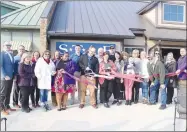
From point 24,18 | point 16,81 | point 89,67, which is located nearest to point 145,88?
point 89,67

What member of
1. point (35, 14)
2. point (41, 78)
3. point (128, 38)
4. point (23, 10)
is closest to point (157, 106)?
point (41, 78)

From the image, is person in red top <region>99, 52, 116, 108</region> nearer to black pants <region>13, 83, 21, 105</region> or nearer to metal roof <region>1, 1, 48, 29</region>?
black pants <region>13, 83, 21, 105</region>

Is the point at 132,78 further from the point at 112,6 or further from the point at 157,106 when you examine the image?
the point at 112,6

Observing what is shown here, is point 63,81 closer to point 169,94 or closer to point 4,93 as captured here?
point 4,93

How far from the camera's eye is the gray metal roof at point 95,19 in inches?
468

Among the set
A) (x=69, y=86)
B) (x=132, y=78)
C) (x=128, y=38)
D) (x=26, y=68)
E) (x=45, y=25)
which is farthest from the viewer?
(x=128, y=38)

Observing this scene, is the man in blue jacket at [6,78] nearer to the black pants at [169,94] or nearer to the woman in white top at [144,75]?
the woman in white top at [144,75]

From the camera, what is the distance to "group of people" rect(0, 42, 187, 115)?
5898 millimetres

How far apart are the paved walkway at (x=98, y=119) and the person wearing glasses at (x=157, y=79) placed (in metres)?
0.29

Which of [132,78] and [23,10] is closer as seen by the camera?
[132,78]

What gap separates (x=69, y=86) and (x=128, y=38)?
248 inches

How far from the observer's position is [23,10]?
44.0ft

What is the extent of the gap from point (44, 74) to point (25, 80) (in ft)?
1.53

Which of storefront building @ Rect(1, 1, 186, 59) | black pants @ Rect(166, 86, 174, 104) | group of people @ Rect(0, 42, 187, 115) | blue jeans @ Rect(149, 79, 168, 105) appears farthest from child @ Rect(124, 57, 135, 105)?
storefront building @ Rect(1, 1, 186, 59)
